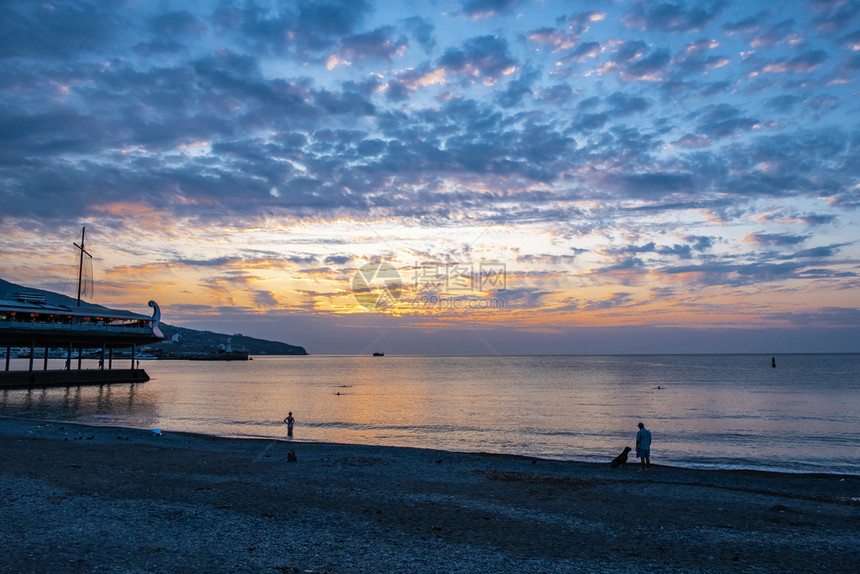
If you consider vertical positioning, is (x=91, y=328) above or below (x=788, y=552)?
above

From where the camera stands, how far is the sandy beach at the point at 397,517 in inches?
435

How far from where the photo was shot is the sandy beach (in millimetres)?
11055

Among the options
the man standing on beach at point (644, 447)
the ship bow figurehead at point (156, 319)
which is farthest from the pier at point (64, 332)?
the man standing on beach at point (644, 447)

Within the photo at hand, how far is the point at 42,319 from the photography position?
74.3m

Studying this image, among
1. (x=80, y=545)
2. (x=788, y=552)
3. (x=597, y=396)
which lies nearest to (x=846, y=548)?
(x=788, y=552)

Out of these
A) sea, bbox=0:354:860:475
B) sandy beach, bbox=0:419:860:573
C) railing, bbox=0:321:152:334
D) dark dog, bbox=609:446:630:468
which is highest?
railing, bbox=0:321:152:334

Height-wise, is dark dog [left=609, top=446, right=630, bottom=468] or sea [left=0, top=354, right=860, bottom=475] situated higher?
dark dog [left=609, top=446, right=630, bottom=468]

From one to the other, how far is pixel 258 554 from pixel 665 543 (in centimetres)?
890

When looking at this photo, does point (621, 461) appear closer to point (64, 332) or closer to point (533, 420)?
point (533, 420)

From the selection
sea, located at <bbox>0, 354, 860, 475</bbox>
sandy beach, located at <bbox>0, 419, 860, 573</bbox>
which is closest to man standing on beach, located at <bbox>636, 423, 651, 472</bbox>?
sandy beach, located at <bbox>0, 419, 860, 573</bbox>

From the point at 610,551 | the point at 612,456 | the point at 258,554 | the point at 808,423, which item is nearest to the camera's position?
the point at 258,554

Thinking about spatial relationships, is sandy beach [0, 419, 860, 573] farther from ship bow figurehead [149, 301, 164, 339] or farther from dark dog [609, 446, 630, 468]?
ship bow figurehead [149, 301, 164, 339]

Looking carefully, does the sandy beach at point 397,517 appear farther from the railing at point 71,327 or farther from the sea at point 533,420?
the railing at point 71,327

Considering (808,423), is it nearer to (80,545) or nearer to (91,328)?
(80,545)
